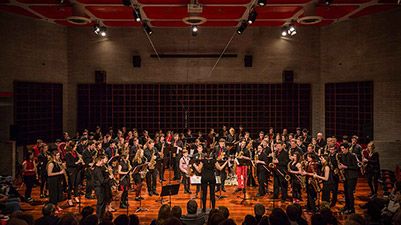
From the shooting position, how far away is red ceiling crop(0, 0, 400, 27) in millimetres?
13727

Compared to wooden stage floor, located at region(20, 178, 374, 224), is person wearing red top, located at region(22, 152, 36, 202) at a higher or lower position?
higher

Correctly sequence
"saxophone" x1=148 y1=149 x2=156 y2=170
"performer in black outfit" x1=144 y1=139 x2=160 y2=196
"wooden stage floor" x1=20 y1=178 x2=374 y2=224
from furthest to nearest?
"performer in black outfit" x1=144 y1=139 x2=160 y2=196 < "saxophone" x1=148 y1=149 x2=156 y2=170 < "wooden stage floor" x1=20 y1=178 x2=374 y2=224

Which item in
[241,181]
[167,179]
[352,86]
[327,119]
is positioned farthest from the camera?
[327,119]

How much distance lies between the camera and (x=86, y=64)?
19.4 m

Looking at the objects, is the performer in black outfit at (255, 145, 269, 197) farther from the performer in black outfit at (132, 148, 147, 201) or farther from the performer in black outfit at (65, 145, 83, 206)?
the performer in black outfit at (65, 145, 83, 206)

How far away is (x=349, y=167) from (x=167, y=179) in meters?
7.93

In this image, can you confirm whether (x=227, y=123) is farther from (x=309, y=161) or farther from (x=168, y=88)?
(x=309, y=161)

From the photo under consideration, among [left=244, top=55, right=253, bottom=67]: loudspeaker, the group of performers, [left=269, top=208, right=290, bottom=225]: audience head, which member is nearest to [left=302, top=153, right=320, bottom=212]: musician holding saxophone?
the group of performers

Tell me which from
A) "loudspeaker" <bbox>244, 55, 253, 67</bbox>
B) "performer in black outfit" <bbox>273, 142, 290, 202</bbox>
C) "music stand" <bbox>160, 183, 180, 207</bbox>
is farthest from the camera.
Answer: "loudspeaker" <bbox>244, 55, 253, 67</bbox>

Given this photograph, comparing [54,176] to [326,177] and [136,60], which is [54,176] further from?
[136,60]

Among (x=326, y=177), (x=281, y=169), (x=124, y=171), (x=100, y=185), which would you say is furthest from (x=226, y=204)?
(x=100, y=185)

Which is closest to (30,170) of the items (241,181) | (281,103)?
Result: (241,181)

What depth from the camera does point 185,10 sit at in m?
15.0

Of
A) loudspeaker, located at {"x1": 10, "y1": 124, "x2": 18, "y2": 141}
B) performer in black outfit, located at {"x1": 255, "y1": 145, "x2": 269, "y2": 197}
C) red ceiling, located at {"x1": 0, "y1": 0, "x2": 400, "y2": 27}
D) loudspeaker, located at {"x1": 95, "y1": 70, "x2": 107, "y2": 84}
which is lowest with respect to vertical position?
performer in black outfit, located at {"x1": 255, "y1": 145, "x2": 269, "y2": 197}
